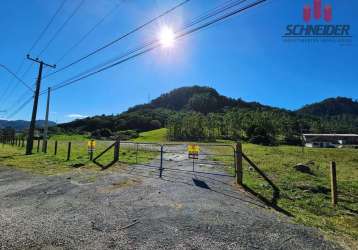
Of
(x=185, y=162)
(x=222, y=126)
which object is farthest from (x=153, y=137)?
(x=185, y=162)

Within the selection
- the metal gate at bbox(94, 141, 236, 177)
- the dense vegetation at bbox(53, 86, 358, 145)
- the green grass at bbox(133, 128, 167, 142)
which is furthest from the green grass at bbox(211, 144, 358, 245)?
the green grass at bbox(133, 128, 167, 142)

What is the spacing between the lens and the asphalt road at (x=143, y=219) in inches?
166

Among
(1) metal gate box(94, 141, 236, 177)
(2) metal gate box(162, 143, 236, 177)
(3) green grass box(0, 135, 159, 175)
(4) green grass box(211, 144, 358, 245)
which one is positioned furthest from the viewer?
(3) green grass box(0, 135, 159, 175)

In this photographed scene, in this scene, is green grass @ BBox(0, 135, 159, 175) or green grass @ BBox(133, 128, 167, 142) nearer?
green grass @ BBox(0, 135, 159, 175)

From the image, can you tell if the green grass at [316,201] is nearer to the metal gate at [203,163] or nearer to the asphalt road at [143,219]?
the asphalt road at [143,219]

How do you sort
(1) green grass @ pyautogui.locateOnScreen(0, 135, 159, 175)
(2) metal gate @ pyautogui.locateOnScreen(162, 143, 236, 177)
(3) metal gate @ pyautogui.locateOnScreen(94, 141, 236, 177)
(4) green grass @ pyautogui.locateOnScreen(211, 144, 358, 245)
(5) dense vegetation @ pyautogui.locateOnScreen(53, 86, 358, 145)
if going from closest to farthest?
1. (4) green grass @ pyautogui.locateOnScreen(211, 144, 358, 245)
2. (2) metal gate @ pyautogui.locateOnScreen(162, 143, 236, 177)
3. (3) metal gate @ pyautogui.locateOnScreen(94, 141, 236, 177)
4. (1) green grass @ pyautogui.locateOnScreen(0, 135, 159, 175)
5. (5) dense vegetation @ pyautogui.locateOnScreen(53, 86, 358, 145)

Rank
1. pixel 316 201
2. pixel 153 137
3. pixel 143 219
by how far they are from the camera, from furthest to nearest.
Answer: pixel 153 137, pixel 316 201, pixel 143 219

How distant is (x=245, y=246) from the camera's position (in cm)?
407

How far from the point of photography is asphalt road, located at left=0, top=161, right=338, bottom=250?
13.8ft

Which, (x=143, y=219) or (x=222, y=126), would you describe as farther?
(x=222, y=126)

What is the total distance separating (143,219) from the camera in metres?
5.29

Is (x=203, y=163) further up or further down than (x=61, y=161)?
further up

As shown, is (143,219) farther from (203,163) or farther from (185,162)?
(185,162)

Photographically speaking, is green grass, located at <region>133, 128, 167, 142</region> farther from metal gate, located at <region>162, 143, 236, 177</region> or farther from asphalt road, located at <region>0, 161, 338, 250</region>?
asphalt road, located at <region>0, 161, 338, 250</region>
